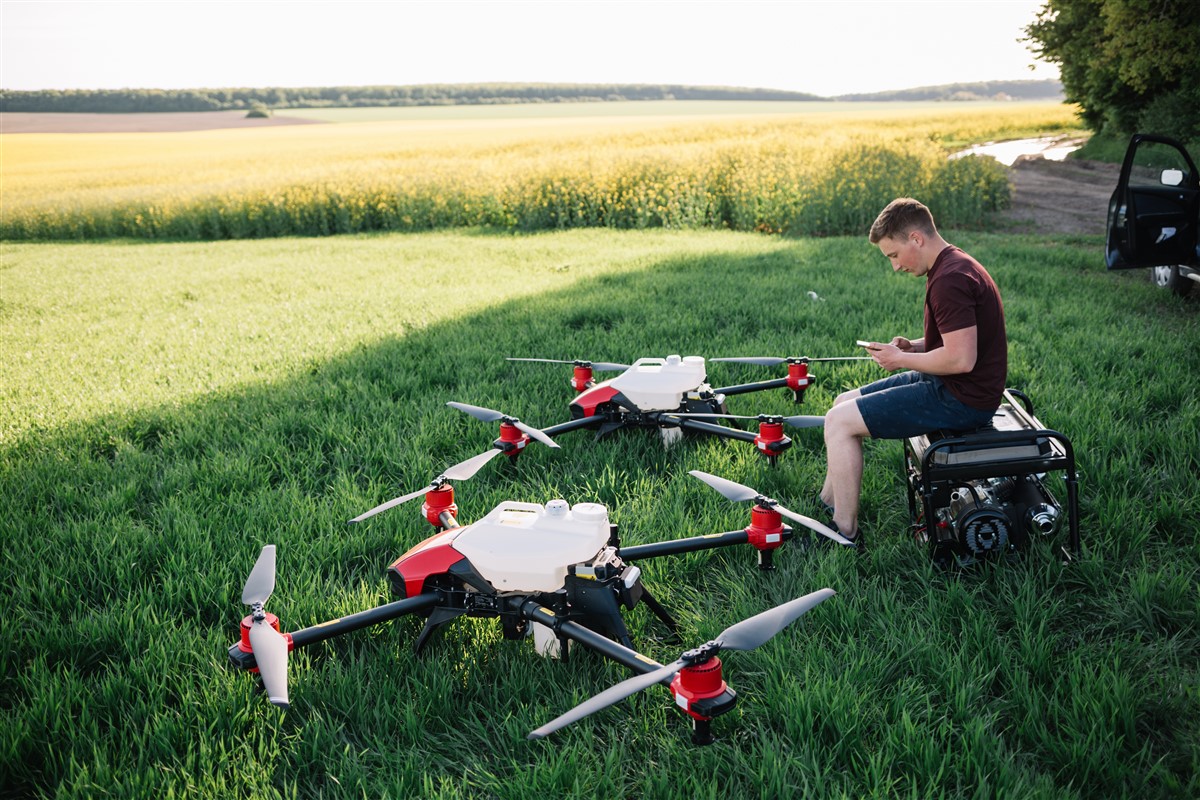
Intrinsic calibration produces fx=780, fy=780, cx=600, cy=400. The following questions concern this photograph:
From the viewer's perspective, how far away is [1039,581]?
3594 mm

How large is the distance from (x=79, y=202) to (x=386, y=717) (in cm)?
2734

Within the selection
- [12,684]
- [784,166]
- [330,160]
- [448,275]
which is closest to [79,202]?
[330,160]

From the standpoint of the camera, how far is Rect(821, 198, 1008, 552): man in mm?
3762

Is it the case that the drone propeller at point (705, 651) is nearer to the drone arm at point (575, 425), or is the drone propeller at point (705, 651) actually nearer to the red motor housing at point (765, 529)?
the red motor housing at point (765, 529)

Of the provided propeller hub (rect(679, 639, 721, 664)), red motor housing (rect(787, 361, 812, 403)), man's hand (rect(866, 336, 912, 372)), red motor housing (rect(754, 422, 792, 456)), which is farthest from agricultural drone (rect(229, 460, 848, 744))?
red motor housing (rect(787, 361, 812, 403))

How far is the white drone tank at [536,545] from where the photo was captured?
3.08 meters

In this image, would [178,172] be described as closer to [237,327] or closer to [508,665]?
[237,327]

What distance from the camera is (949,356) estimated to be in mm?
3768

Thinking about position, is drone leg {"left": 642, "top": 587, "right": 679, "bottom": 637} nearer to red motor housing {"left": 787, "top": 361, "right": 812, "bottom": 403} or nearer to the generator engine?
the generator engine

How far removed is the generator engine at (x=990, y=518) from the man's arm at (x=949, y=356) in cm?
56

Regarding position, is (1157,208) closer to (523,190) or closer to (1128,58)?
(523,190)

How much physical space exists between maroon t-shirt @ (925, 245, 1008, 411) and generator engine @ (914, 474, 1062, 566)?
41 cm

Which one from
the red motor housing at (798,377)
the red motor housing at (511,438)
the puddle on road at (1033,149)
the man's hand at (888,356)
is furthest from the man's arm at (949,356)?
the puddle on road at (1033,149)

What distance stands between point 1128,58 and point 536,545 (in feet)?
74.6
